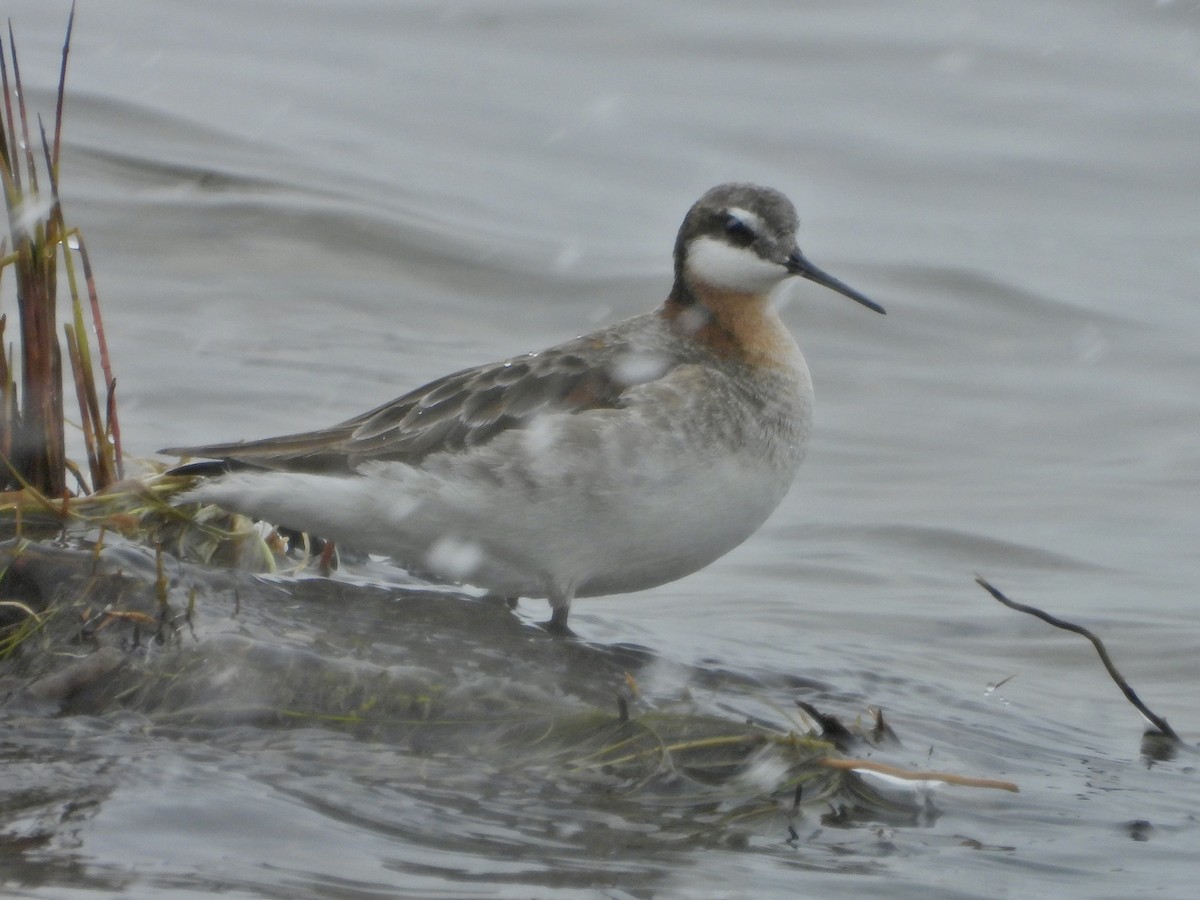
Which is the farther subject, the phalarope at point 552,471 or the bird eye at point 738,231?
the bird eye at point 738,231

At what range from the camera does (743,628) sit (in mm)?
8383

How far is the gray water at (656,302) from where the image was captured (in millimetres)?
5109

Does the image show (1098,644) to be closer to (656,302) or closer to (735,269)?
(735,269)

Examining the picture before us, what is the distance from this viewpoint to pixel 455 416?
23.2 feet

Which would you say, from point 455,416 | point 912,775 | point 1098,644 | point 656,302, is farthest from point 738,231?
point 656,302

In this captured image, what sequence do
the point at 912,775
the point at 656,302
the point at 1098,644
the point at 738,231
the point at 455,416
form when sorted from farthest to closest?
Result: the point at 656,302, the point at 738,231, the point at 455,416, the point at 1098,644, the point at 912,775

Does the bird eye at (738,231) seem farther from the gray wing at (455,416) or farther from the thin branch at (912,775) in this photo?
the thin branch at (912,775)

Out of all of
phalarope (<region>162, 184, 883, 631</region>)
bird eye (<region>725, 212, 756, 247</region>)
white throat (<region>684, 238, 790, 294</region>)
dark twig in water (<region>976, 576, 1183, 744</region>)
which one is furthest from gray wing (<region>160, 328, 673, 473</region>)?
dark twig in water (<region>976, 576, 1183, 744</region>)

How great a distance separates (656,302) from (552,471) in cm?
741

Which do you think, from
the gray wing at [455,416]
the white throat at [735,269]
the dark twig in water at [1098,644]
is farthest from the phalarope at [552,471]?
the dark twig in water at [1098,644]

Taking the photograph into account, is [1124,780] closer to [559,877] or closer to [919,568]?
[559,877]

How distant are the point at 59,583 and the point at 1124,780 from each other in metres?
3.79

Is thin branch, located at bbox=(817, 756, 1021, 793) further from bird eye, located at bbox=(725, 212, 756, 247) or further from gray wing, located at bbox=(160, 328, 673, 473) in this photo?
bird eye, located at bbox=(725, 212, 756, 247)

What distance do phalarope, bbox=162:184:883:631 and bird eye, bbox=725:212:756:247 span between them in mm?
641
